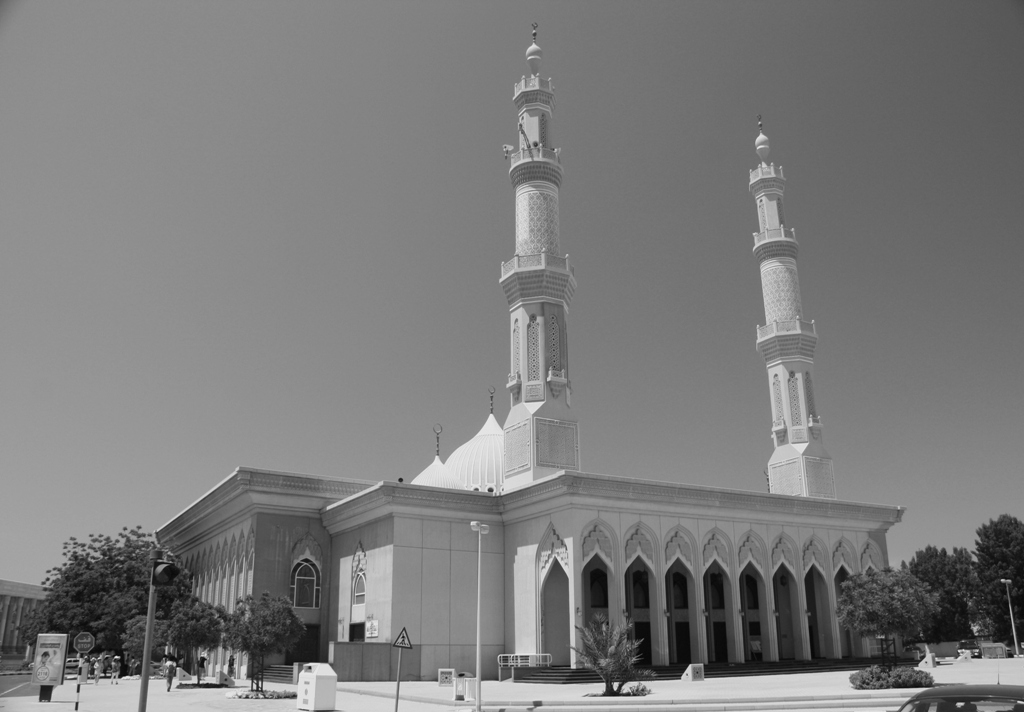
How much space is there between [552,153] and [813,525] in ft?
60.6

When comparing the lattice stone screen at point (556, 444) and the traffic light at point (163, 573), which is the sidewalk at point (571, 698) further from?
the traffic light at point (163, 573)

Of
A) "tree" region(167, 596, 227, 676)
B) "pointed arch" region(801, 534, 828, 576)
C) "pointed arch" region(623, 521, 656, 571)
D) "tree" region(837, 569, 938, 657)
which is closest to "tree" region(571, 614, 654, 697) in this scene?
"pointed arch" region(623, 521, 656, 571)

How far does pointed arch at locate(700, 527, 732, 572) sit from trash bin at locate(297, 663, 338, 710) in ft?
54.1

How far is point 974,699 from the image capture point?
330 inches

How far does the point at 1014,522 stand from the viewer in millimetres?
61875

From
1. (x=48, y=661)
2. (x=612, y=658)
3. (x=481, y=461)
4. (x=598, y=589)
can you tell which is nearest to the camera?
(x=48, y=661)

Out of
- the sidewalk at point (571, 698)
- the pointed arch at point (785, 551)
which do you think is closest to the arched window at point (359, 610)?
the sidewalk at point (571, 698)

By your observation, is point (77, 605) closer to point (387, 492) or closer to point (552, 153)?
point (387, 492)

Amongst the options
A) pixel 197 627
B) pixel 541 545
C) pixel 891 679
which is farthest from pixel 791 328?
pixel 197 627

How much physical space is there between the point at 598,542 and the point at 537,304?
9.99 metres

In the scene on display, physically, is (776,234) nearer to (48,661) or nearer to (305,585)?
(305,585)

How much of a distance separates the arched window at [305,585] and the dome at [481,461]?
8.87 meters

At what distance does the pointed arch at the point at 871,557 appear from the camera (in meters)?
37.3

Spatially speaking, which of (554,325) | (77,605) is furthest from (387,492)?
(77,605)
